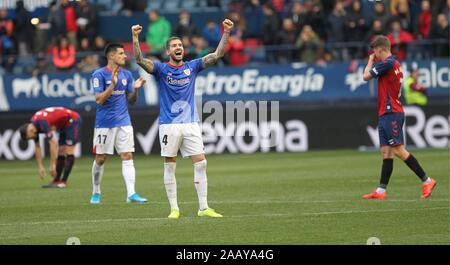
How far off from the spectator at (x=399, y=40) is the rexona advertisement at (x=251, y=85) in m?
0.41

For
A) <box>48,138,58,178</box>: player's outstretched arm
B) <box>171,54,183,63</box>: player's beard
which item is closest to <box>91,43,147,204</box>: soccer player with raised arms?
<box>171,54,183,63</box>: player's beard

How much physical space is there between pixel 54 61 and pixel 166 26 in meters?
3.61

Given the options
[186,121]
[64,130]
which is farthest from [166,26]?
[186,121]

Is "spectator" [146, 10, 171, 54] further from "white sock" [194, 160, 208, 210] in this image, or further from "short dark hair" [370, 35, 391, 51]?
"white sock" [194, 160, 208, 210]

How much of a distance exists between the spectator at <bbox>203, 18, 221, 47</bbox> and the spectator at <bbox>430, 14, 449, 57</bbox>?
6356 millimetres

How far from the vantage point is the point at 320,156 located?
27.7 m

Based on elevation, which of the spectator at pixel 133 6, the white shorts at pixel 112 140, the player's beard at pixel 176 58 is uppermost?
the spectator at pixel 133 6

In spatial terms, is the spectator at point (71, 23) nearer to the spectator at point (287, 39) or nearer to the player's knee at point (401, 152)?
the spectator at point (287, 39)

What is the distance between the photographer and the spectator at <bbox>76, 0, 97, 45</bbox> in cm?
3341

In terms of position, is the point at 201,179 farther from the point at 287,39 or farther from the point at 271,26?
the point at 271,26

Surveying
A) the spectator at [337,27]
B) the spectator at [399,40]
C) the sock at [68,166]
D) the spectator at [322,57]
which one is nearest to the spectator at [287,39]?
the spectator at [322,57]

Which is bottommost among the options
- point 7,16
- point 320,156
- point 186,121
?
point 320,156

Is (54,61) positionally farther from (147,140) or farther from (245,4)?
(245,4)

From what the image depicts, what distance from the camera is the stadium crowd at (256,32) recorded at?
30484mm
